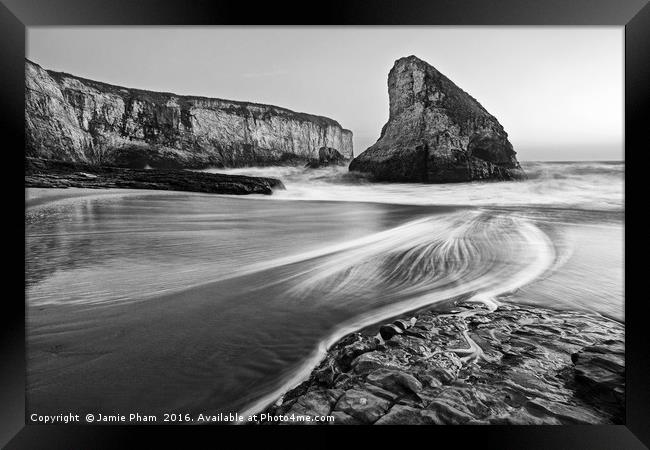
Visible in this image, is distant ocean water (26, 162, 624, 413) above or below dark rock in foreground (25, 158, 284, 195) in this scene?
below

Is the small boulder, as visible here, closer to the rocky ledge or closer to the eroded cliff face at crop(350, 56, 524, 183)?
the rocky ledge

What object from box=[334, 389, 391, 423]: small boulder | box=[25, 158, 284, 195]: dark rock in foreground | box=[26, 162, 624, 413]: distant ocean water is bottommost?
box=[334, 389, 391, 423]: small boulder

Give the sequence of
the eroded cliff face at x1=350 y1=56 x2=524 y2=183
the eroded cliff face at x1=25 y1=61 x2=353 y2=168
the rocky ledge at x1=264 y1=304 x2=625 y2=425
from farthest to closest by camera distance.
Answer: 1. the eroded cliff face at x1=350 y1=56 x2=524 y2=183
2. the eroded cliff face at x1=25 y1=61 x2=353 y2=168
3. the rocky ledge at x1=264 y1=304 x2=625 y2=425

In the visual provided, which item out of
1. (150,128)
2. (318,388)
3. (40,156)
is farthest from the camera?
(150,128)

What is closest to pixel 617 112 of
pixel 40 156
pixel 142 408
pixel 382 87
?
pixel 382 87

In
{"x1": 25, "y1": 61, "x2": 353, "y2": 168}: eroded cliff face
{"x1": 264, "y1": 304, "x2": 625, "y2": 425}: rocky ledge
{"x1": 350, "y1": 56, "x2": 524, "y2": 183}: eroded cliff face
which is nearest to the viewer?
{"x1": 264, "y1": 304, "x2": 625, "y2": 425}: rocky ledge

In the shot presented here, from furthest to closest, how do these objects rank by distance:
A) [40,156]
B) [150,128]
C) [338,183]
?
[338,183] < [150,128] < [40,156]

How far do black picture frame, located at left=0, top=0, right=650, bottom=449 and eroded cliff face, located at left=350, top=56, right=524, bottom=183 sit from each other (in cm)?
31

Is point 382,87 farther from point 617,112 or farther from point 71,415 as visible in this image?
point 71,415

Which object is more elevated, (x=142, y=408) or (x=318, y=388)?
(x=318, y=388)

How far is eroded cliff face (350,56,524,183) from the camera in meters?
1.70

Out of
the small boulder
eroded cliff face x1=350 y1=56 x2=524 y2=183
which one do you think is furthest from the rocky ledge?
eroded cliff face x1=350 y1=56 x2=524 y2=183

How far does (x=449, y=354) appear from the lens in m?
1.45

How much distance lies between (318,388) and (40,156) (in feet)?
5.76
